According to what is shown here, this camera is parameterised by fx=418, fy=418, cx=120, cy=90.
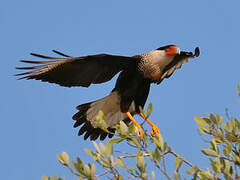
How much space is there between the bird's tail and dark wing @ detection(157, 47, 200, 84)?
89 centimetres

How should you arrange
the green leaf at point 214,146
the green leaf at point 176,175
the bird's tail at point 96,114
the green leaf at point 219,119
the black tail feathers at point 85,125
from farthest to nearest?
the black tail feathers at point 85,125 → the bird's tail at point 96,114 → the green leaf at point 219,119 → the green leaf at point 214,146 → the green leaf at point 176,175

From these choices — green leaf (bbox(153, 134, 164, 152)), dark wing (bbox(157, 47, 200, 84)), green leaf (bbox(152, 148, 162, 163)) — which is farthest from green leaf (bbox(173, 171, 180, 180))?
dark wing (bbox(157, 47, 200, 84))

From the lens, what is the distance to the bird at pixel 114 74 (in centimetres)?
534

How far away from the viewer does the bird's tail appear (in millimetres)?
6105

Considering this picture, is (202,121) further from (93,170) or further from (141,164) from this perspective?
(93,170)

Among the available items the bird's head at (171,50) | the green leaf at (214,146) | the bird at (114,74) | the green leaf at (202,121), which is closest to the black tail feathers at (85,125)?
the bird at (114,74)

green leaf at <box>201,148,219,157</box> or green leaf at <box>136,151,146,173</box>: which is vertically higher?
green leaf at <box>136,151,146,173</box>

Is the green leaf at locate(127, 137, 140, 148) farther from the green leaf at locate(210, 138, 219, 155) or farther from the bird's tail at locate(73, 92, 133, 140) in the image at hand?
the bird's tail at locate(73, 92, 133, 140)

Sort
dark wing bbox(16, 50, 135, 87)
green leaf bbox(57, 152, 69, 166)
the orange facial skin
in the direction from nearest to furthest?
green leaf bbox(57, 152, 69, 166), dark wing bbox(16, 50, 135, 87), the orange facial skin

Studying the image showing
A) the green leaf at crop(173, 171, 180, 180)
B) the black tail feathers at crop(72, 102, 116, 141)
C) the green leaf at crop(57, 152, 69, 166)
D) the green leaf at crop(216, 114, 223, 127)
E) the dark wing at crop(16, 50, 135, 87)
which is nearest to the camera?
the green leaf at crop(173, 171, 180, 180)

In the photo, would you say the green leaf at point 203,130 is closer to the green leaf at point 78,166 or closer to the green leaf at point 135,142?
the green leaf at point 135,142

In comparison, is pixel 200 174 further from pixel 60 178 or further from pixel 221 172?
pixel 60 178

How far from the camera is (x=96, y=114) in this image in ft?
20.3

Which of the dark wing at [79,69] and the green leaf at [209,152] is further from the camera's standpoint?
the dark wing at [79,69]
